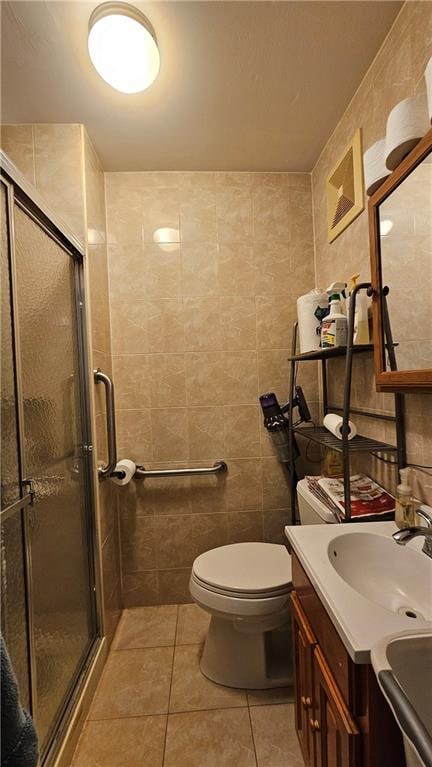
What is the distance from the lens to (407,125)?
89 centimetres

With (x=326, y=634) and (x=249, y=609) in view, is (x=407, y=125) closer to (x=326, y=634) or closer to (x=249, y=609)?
(x=326, y=634)

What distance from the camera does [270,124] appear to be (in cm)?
154

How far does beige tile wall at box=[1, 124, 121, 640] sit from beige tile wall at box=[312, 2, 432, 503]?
3.77 ft

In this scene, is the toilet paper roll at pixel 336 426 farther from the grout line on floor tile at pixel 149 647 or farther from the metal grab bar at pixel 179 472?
the grout line on floor tile at pixel 149 647

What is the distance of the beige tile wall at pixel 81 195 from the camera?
150 cm

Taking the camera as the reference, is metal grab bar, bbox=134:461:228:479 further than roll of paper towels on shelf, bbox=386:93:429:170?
Yes

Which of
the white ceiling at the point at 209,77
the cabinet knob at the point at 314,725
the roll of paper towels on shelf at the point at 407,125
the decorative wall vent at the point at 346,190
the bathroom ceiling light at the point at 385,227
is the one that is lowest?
the cabinet knob at the point at 314,725

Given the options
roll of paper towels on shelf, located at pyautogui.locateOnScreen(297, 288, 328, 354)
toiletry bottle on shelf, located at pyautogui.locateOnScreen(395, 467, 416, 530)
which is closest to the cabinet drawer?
toiletry bottle on shelf, located at pyautogui.locateOnScreen(395, 467, 416, 530)

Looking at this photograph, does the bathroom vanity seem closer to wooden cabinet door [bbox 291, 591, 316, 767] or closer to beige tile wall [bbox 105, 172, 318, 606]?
wooden cabinet door [bbox 291, 591, 316, 767]

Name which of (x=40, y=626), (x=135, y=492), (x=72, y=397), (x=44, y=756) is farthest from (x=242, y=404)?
(x=44, y=756)

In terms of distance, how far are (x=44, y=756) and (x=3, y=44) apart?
7.38ft

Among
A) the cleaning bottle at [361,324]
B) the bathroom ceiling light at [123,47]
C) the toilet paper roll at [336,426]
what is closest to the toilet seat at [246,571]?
the toilet paper roll at [336,426]

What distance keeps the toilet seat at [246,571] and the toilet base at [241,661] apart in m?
0.17

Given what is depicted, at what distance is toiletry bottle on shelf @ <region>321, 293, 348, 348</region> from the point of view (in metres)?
1.32
